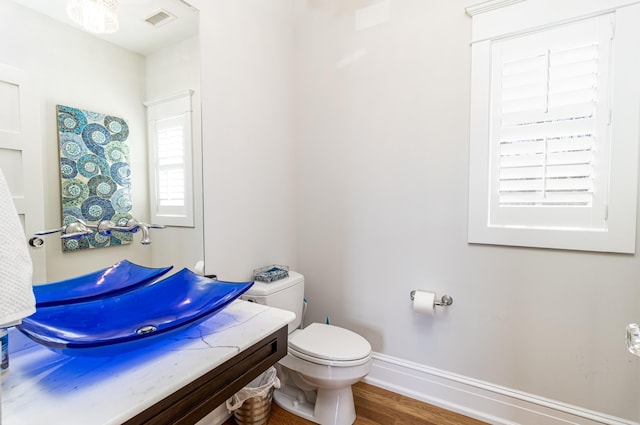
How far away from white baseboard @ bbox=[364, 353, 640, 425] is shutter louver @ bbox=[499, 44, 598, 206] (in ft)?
3.28

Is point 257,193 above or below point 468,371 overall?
above

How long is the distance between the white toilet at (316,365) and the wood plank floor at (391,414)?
5 cm

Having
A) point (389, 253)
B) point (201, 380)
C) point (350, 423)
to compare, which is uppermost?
point (389, 253)

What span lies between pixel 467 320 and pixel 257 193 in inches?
56.4

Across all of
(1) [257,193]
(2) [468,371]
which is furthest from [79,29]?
(2) [468,371]

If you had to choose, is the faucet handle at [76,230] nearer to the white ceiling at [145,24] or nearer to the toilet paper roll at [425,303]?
the white ceiling at [145,24]

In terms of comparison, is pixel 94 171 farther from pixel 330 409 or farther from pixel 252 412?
pixel 330 409

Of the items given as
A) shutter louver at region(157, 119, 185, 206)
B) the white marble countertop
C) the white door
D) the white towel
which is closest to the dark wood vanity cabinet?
the white marble countertop

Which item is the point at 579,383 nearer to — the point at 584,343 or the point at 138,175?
the point at 584,343

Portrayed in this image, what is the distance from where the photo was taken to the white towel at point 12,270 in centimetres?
48

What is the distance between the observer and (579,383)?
1415 mm

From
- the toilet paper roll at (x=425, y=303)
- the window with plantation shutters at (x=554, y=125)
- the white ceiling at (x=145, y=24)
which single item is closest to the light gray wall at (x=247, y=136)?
the white ceiling at (x=145, y=24)

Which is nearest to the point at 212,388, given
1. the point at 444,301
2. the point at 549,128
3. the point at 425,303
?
the point at 425,303

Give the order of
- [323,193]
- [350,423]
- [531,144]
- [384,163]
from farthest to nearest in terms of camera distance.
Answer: [323,193]
[384,163]
[350,423]
[531,144]
